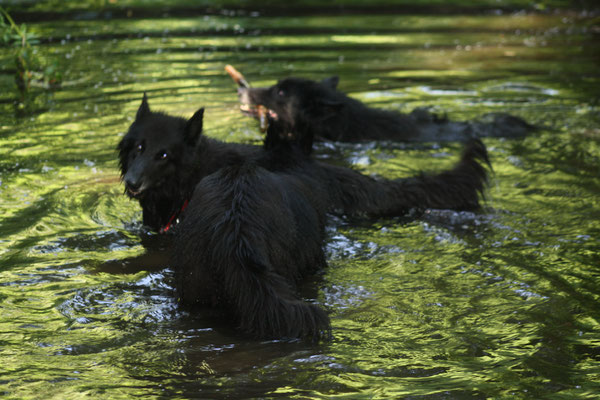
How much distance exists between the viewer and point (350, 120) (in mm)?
9617

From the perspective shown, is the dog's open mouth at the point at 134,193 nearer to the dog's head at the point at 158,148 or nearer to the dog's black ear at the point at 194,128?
the dog's head at the point at 158,148

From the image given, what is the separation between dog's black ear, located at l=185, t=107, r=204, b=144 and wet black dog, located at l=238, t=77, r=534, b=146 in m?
3.38

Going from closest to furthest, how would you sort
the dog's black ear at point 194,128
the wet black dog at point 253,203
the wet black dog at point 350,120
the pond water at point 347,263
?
the pond water at point 347,263, the wet black dog at point 253,203, the dog's black ear at point 194,128, the wet black dog at point 350,120

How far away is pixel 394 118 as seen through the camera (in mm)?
9719

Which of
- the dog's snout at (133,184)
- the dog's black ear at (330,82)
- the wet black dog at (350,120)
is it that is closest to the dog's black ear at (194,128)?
the dog's snout at (133,184)

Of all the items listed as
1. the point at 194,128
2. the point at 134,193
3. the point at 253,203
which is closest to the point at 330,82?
the point at 194,128

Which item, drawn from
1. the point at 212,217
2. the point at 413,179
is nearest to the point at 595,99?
the point at 413,179

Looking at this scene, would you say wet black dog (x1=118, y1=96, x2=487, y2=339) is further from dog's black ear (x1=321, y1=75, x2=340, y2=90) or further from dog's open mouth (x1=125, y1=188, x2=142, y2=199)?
dog's black ear (x1=321, y1=75, x2=340, y2=90)

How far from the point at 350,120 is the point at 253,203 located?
5.14 metres

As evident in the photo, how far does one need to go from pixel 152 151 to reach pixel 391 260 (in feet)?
6.98

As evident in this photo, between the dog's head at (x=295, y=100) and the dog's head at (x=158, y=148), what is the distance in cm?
356

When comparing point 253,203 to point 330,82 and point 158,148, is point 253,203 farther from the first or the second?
point 330,82

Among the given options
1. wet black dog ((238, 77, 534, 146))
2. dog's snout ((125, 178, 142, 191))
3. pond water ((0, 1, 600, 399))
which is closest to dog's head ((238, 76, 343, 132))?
wet black dog ((238, 77, 534, 146))

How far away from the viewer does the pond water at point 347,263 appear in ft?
13.3
